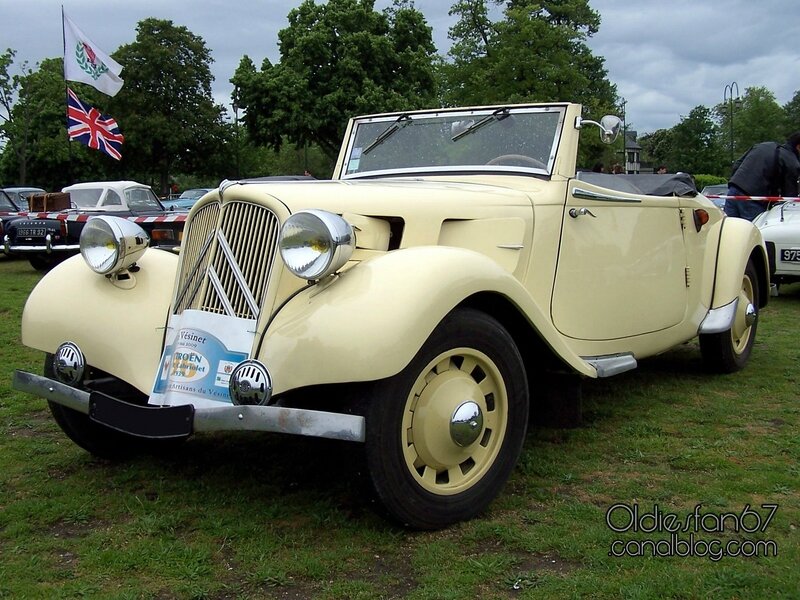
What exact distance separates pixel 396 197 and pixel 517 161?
3.35 ft

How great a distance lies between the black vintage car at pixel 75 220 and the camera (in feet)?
39.9

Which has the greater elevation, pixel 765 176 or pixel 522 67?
pixel 522 67

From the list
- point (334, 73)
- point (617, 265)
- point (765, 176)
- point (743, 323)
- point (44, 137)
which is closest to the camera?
point (617, 265)

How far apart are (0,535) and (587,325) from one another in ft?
8.67

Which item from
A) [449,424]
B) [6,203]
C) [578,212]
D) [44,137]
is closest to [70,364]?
[449,424]

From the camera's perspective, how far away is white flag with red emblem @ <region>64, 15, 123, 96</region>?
17.6 metres

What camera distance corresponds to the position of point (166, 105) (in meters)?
36.3

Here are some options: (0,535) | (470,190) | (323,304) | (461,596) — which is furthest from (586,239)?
(0,535)

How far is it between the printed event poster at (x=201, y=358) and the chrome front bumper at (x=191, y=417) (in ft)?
0.51

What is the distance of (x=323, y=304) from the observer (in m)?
2.58

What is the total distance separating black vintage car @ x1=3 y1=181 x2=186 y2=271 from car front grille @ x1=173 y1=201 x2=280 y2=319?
7.80m

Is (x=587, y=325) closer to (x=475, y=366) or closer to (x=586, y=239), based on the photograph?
(x=586, y=239)

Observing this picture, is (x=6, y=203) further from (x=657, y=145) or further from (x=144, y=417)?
(x=657, y=145)

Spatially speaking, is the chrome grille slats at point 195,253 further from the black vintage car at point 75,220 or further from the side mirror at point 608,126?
the black vintage car at point 75,220
